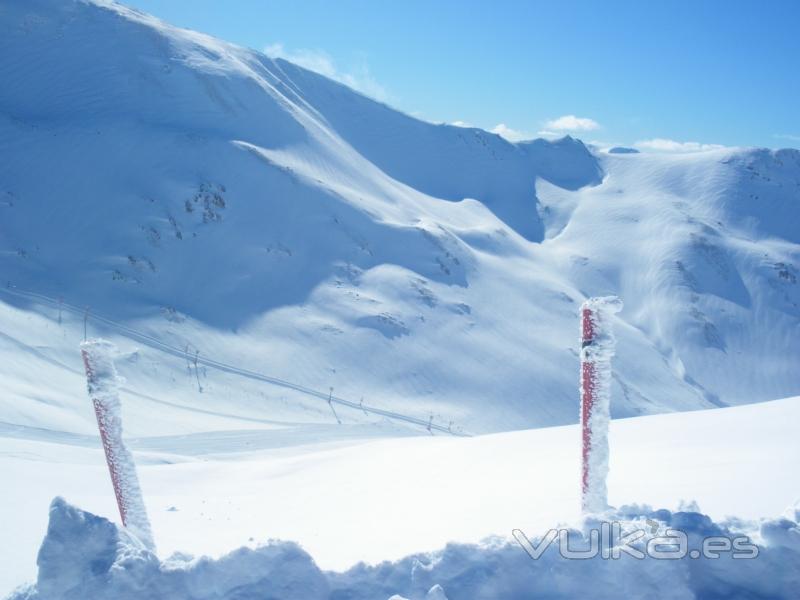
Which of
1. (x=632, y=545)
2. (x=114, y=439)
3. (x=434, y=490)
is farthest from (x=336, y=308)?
(x=632, y=545)

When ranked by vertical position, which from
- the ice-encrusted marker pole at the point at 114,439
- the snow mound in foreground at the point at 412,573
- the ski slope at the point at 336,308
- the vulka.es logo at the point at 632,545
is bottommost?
the snow mound in foreground at the point at 412,573

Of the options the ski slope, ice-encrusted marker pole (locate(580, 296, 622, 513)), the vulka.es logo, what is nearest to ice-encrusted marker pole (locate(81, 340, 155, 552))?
the ski slope

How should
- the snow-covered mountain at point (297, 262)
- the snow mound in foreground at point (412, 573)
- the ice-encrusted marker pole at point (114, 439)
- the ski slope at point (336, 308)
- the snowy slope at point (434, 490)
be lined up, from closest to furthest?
the snow mound in foreground at point (412, 573), the snowy slope at point (434, 490), the ice-encrusted marker pole at point (114, 439), the ski slope at point (336, 308), the snow-covered mountain at point (297, 262)

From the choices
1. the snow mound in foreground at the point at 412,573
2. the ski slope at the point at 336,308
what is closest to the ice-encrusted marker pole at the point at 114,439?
the ski slope at the point at 336,308

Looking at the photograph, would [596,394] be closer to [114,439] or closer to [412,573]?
[412,573]

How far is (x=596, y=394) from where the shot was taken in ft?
19.5

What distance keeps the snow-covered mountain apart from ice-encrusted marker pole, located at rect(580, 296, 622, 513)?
65.1 feet

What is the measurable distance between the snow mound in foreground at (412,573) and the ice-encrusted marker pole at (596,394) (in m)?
1.12

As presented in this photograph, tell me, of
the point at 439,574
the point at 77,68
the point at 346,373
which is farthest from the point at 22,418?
the point at 77,68

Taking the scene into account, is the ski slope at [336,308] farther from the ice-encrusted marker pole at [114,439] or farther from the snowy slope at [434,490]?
the ice-encrusted marker pole at [114,439]

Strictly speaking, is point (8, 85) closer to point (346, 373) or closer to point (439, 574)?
point (346, 373)

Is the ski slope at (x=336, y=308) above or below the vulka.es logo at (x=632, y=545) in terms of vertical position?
above

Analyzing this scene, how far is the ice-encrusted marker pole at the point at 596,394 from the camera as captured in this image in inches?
230

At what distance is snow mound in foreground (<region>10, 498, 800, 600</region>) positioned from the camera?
4.51 m
